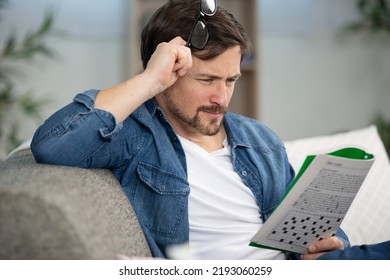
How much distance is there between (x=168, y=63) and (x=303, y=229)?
499 millimetres

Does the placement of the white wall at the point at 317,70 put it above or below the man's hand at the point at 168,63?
below

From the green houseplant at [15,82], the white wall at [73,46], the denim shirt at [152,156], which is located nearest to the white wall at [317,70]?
the white wall at [73,46]

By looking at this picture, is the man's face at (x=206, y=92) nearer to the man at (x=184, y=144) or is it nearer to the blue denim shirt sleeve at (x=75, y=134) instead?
the man at (x=184, y=144)

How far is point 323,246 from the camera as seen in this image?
4.47 ft

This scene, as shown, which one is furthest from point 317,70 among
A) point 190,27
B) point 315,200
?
point 315,200

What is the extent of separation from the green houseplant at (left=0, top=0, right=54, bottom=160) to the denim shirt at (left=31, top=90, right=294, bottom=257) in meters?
1.99

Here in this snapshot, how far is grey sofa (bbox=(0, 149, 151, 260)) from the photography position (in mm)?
890

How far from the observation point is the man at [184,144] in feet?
A: 4.21

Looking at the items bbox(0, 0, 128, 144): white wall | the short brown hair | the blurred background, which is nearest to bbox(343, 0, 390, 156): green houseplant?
the blurred background

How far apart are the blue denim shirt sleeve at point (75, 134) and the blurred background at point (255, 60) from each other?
6.98 ft

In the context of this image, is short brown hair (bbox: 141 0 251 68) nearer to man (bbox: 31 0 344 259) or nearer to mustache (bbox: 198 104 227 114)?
man (bbox: 31 0 344 259)

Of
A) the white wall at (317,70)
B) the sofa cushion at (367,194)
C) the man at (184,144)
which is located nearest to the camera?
the man at (184,144)

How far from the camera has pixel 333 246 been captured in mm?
1360

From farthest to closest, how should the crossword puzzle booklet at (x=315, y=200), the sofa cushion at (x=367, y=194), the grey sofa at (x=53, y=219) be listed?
1. the sofa cushion at (x=367, y=194)
2. the crossword puzzle booklet at (x=315, y=200)
3. the grey sofa at (x=53, y=219)
